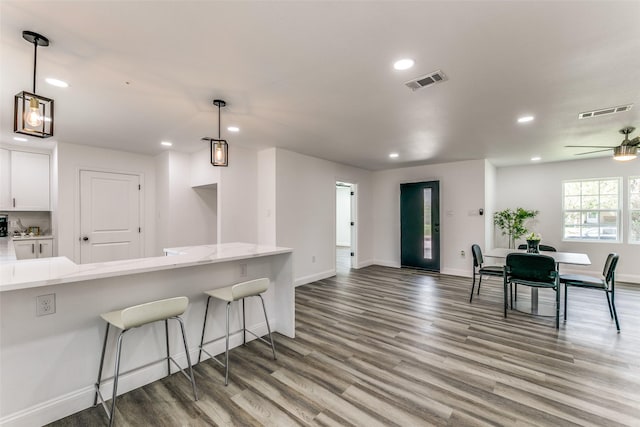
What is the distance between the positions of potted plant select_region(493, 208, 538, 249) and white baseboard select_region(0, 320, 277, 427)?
6.43 m

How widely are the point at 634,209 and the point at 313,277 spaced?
631 centimetres

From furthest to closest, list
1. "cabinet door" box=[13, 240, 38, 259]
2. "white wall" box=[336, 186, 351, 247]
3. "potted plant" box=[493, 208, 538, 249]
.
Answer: "white wall" box=[336, 186, 351, 247] < "potted plant" box=[493, 208, 538, 249] < "cabinet door" box=[13, 240, 38, 259]

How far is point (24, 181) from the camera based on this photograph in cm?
469

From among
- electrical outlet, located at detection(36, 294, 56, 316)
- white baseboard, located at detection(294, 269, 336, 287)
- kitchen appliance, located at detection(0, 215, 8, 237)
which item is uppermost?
kitchen appliance, located at detection(0, 215, 8, 237)

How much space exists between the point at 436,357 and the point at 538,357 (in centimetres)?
96

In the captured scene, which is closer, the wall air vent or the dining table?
the wall air vent

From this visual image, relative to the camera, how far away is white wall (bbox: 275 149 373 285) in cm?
502

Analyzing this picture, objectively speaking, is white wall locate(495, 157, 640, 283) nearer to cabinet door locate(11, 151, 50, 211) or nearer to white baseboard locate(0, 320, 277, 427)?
white baseboard locate(0, 320, 277, 427)

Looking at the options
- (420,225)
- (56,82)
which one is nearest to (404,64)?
(56,82)

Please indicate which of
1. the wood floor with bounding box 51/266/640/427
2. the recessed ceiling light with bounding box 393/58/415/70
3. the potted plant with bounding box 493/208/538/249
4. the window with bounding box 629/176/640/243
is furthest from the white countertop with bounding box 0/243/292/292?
the window with bounding box 629/176/640/243

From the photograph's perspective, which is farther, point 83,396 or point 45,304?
point 83,396

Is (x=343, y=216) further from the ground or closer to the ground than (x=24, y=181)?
closer to the ground

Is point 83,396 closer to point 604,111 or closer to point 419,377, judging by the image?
point 419,377

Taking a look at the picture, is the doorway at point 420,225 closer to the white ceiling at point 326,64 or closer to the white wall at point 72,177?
the white ceiling at point 326,64
